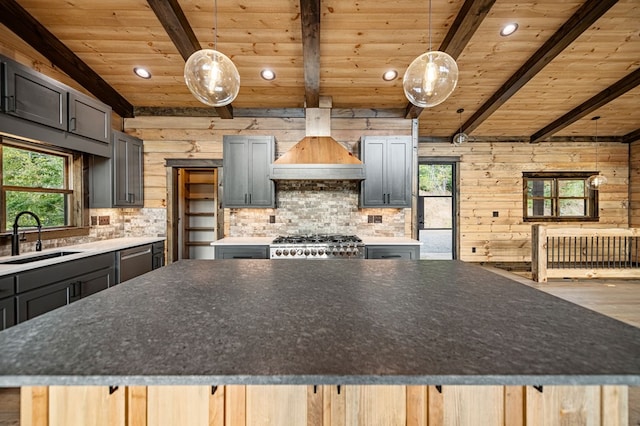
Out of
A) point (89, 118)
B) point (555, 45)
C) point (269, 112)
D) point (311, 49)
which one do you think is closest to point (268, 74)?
point (269, 112)

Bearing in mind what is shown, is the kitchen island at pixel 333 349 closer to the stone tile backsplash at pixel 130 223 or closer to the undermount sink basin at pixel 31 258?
the undermount sink basin at pixel 31 258

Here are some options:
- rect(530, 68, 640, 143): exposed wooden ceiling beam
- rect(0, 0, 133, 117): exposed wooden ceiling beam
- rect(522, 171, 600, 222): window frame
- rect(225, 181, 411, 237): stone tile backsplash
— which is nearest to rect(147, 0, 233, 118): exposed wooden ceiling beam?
rect(0, 0, 133, 117): exposed wooden ceiling beam

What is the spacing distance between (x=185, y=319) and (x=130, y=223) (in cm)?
443

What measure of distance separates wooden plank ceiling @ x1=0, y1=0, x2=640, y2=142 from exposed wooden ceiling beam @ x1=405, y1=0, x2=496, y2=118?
0.4 inches

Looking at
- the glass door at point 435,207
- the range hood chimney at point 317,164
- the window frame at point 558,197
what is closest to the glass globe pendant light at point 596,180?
the window frame at point 558,197

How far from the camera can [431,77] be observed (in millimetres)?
2084

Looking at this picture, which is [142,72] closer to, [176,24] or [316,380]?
[176,24]

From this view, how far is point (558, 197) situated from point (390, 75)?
551 cm

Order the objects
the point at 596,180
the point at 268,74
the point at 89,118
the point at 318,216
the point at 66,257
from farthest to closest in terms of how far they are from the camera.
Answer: the point at 596,180
the point at 318,216
the point at 268,74
the point at 89,118
the point at 66,257

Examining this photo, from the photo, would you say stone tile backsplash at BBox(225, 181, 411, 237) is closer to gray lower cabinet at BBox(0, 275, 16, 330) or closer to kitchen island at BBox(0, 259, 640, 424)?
gray lower cabinet at BBox(0, 275, 16, 330)

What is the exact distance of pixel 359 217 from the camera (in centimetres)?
446

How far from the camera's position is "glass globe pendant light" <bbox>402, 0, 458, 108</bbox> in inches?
81.0

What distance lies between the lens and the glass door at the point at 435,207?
23.1 feet

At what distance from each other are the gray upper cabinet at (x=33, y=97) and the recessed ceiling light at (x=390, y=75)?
3691 mm
